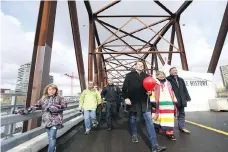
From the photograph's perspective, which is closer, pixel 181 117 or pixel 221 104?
pixel 181 117

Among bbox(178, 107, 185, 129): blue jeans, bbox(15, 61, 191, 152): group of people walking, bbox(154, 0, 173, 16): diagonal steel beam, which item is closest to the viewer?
bbox(15, 61, 191, 152): group of people walking

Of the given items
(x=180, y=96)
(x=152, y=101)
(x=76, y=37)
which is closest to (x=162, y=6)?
(x=76, y=37)

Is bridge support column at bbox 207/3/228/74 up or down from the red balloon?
up

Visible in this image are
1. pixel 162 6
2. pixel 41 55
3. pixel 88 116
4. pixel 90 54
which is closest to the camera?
pixel 41 55

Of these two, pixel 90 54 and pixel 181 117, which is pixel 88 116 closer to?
pixel 181 117

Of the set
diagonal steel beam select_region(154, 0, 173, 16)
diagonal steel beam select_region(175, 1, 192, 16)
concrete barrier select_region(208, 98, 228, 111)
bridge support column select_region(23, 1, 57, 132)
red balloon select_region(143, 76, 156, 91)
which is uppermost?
diagonal steel beam select_region(154, 0, 173, 16)

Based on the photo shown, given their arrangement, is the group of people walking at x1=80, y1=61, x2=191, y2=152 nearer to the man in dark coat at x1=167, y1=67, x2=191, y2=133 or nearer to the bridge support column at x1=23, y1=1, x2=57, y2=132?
the man in dark coat at x1=167, y1=67, x2=191, y2=133

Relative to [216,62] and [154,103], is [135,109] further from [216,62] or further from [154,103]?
[216,62]

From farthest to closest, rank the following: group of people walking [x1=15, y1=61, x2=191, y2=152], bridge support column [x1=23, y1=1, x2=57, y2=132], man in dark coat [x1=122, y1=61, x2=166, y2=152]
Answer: bridge support column [x1=23, y1=1, x2=57, y2=132] < man in dark coat [x1=122, y1=61, x2=166, y2=152] < group of people walking [x1=15, y1=61, x2=191, y2=152]

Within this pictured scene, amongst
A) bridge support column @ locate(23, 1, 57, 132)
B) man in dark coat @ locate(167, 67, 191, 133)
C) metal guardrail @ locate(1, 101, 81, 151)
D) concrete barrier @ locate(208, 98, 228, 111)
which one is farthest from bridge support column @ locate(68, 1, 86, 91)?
concrete barrier @ locate(208, 98, 228, 111)

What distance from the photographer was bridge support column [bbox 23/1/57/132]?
13.2 ft

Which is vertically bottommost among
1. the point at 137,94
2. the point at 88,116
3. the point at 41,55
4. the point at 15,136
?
the point at 15,136

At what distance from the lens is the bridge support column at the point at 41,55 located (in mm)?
4032

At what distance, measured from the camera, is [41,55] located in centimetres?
443
